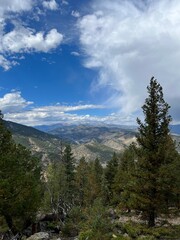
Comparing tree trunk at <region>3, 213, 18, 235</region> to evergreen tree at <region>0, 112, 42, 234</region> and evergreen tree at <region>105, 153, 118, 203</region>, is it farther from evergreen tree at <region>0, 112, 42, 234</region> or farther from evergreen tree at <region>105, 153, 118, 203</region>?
evergreen tree at <region>105, 153, 118, 203</region>

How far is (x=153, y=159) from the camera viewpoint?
31891mm

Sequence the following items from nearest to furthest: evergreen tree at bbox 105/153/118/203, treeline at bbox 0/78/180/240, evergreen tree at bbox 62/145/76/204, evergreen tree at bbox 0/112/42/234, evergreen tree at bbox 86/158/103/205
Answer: evergreen tree at bbox 0/112/42/234 → treeline at bbox 0/78/180/240 → evergreen tree at bbox 62/145/76/204 → evergreen tree at bbox 105/153/118/203 → evergreen tree at bbox 86/158/103/205

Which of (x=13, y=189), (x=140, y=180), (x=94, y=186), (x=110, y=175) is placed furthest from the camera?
(x=94, y=186)

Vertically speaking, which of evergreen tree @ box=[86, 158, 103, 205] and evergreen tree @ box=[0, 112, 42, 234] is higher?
evergreen tree @ box=[0, 112, 42, 234]

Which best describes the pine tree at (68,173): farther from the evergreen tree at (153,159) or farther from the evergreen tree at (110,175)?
the evergreen tree at (153,159)

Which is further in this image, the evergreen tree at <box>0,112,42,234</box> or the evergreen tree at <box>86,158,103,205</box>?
the evergreen tree at <box>86,158,103,205</box>

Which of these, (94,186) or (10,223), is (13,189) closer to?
(10,223)

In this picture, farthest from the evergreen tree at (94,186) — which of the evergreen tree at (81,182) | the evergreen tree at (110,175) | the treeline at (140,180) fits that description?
the treeline at (140,180)

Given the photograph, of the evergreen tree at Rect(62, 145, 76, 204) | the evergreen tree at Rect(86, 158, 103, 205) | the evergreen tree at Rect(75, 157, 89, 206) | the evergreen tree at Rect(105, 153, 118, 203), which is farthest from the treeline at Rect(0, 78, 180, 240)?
the evergreen tree at Rect(75, 157, 89, 206)

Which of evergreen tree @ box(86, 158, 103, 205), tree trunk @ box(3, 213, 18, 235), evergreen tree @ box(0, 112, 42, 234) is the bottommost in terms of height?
evergreen tree @ box(86, 158, 103, 205)

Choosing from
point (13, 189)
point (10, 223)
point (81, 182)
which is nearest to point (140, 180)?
point (13, 189)

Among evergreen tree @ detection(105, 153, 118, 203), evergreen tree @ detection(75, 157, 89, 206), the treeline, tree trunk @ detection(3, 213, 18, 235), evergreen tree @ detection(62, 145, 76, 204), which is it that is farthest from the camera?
evergreen tree @ detection(75, 157, 89, 206)

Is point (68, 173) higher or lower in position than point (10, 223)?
→ higher

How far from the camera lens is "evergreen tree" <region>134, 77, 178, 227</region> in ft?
102
